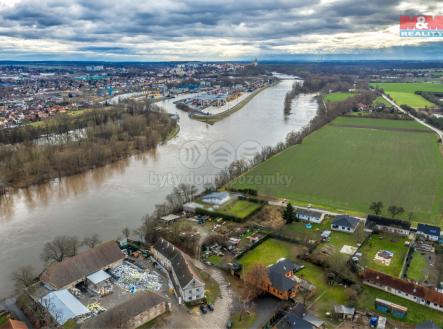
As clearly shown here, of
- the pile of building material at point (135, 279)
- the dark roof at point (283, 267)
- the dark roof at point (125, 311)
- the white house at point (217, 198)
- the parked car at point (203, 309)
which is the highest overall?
the white house at point (217, 198)

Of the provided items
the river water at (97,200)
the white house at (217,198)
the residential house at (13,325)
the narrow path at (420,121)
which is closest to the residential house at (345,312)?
the white house at (217,198)

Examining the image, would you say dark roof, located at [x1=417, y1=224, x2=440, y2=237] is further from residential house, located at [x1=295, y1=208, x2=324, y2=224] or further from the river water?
the river water

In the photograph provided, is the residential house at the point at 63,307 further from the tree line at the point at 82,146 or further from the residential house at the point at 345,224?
the tree line at the point at 82,146

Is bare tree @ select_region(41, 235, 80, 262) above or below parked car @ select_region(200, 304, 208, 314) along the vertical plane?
above

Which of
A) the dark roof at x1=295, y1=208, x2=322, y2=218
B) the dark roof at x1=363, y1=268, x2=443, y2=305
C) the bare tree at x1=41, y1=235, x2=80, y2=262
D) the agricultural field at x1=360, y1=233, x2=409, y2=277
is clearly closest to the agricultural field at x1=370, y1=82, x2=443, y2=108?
the dark roof at x1=295, y1=208, x2=322, y2=218

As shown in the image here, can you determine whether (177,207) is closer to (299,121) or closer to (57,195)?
(57,195)

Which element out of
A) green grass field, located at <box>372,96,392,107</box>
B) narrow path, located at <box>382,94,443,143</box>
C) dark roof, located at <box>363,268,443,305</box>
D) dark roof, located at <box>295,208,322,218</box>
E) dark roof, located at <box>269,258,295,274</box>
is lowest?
dark roof, located at <box>363,268,443,305</box>

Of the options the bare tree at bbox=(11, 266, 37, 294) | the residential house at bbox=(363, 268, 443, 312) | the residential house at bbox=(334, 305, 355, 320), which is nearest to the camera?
the residential house at bbox=(334, 305, 355, 320)
